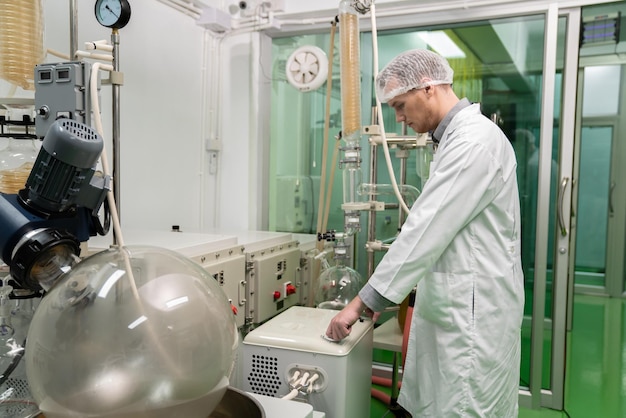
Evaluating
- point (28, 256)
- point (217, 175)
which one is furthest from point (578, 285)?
point (28, 256)

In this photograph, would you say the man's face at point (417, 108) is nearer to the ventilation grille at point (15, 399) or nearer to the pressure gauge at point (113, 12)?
the pressure gauge at point (113, 12)

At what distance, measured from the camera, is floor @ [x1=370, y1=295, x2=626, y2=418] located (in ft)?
8.84

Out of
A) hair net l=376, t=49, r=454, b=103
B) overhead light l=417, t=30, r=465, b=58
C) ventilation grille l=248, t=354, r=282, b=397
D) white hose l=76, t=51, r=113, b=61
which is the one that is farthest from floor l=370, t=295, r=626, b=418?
white hose l=76, t=51, r=113, b=61

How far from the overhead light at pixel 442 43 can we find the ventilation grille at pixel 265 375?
2.02 meters

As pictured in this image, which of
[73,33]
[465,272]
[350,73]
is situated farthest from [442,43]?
[73,33]

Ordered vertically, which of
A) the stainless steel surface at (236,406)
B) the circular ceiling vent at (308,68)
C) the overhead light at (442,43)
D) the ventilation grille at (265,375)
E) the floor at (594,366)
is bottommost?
the floor at (594,366)

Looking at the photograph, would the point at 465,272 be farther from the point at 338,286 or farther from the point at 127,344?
the point at 127,344

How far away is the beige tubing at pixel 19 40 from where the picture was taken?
1.20 meters

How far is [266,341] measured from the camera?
4.75ft

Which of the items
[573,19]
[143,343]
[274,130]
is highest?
[573,19]

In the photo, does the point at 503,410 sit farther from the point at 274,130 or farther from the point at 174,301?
the point at 274,130

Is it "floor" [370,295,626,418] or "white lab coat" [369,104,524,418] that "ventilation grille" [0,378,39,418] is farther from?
"floor" [370,295,626,418]

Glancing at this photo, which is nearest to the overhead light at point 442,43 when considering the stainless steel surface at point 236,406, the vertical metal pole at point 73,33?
the vertical metal pole at point 73,33

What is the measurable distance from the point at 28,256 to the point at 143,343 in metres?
0.26
